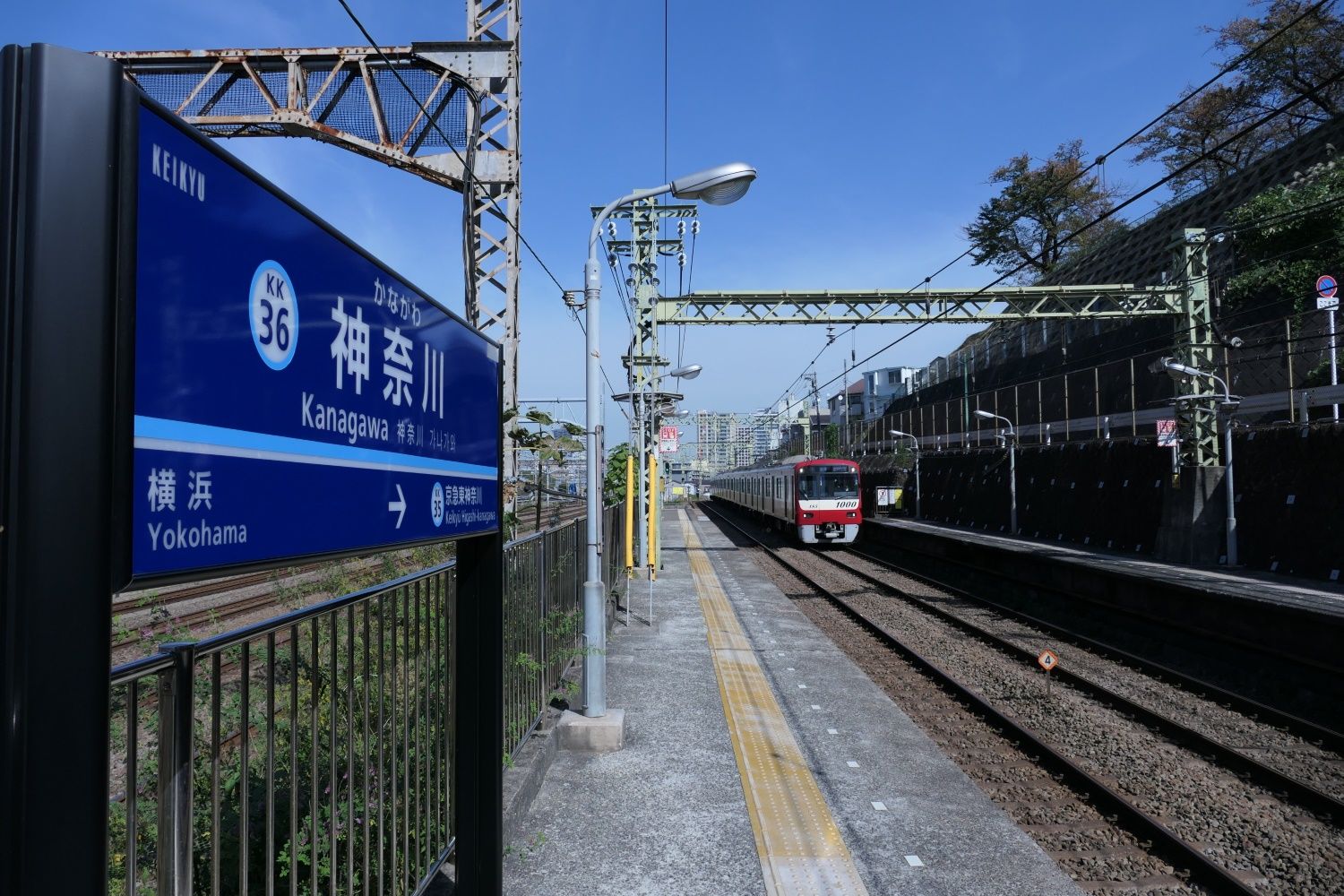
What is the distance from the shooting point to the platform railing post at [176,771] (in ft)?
6.50

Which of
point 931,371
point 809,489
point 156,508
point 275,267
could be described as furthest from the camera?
point 931,371

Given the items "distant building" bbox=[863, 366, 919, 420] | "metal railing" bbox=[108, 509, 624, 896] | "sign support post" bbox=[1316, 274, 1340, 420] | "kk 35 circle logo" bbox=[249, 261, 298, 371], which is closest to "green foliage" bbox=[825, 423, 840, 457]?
"distant building" bbox=[863, 366, 919, 420]

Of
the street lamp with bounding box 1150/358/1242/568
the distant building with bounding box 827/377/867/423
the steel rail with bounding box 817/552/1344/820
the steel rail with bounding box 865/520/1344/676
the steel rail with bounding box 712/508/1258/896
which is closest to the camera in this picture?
the steel rail with bounding box 712/508/1258/896

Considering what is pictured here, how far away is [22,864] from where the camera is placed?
4.11 ft

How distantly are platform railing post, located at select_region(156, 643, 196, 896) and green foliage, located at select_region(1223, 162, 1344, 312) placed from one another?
27929mm

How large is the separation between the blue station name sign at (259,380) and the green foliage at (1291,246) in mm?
27257

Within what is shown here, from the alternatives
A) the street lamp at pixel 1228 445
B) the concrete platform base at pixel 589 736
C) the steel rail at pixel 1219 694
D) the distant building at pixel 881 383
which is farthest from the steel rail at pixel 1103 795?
the distant building at pixel 881 383

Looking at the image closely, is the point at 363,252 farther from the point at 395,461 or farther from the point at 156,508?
the point at 156,508

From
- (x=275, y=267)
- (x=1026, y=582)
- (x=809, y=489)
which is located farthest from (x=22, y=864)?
(x=809, y=489)

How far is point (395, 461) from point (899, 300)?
67.7ft

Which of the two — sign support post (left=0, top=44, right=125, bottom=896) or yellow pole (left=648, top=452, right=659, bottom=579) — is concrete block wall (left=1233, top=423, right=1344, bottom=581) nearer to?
yellow pole (left=648, top=452, right=659, bottom=579)

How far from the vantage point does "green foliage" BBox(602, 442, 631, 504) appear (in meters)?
24.9

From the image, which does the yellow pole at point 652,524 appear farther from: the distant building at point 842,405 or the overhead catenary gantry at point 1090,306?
the distant building at point 842,405

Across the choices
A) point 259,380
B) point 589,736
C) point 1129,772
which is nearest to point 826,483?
point 1129,772
